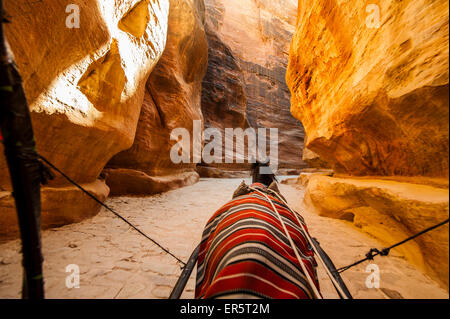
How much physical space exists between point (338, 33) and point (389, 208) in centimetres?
309

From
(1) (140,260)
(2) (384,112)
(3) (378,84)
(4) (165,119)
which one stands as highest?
(4) (165,119)

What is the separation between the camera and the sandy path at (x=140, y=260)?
1.35 m

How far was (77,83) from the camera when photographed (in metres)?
2.56

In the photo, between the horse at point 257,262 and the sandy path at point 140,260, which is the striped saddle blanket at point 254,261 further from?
the sandy path at point 140,260

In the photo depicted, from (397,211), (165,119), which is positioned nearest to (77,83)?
(165,119)

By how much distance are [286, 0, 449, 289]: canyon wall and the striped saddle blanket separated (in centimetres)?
58

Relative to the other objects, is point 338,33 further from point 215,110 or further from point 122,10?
point 215,110

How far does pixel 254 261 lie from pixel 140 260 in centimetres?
181

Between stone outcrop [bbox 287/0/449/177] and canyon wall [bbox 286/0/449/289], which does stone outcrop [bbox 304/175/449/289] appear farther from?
stone outcrop [bbox 287/0/449/177]

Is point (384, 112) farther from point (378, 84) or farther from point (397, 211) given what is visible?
point (397, 211)

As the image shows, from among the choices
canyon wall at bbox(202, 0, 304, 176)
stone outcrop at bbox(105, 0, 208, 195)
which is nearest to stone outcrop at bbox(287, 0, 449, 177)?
stone outcrop at bbox(105, 0, 208, 195)

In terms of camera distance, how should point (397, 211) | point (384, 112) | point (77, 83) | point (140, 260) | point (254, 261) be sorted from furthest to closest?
1. point (77, 83)
2. point (140, 260)
3. point (384, 112)
4. point (397, 211)
5. point (254, 261)

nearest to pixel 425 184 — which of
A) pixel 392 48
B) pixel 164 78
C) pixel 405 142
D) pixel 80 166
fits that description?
pixel 405 142

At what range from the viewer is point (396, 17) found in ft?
5.58
